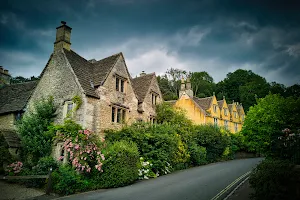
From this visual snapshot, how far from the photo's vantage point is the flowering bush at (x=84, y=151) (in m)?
14.3

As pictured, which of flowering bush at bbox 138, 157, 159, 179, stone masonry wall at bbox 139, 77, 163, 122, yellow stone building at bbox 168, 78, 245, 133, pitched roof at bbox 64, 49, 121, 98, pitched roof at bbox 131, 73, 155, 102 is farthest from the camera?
yellow stone building at bbox 168, 78, 245, 133

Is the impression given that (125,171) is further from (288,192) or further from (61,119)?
(288,192)

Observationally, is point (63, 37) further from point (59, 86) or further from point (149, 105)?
point (149, 105)

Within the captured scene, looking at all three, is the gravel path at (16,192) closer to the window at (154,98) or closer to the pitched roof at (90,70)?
the pitched roof at (90,70)

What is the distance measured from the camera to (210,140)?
27.4m

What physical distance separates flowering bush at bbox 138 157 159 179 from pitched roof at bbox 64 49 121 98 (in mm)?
6843

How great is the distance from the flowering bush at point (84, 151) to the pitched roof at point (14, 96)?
9636mm

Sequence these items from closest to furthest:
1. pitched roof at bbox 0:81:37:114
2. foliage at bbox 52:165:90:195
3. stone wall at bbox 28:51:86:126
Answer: foliage at bbox 52:165:90:195, stone wall at bbox 28:51:86:126, pitched roof at bbox 0:81:37:114

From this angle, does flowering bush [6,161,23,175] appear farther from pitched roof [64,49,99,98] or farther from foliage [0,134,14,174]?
pitched roof [64,49,99,98]

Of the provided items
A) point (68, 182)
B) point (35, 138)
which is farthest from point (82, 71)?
point (68, 182)

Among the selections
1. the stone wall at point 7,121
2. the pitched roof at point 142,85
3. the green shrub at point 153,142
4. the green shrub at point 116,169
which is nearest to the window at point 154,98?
the pitched roof at point 142,85

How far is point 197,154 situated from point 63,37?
59.1 feet

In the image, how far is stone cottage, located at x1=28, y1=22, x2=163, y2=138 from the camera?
60.8 feet

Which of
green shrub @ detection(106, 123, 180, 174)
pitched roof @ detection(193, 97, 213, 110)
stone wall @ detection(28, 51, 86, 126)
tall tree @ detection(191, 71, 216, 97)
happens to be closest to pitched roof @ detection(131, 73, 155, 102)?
green shrub @ detection(106, 123, 180, 174)
